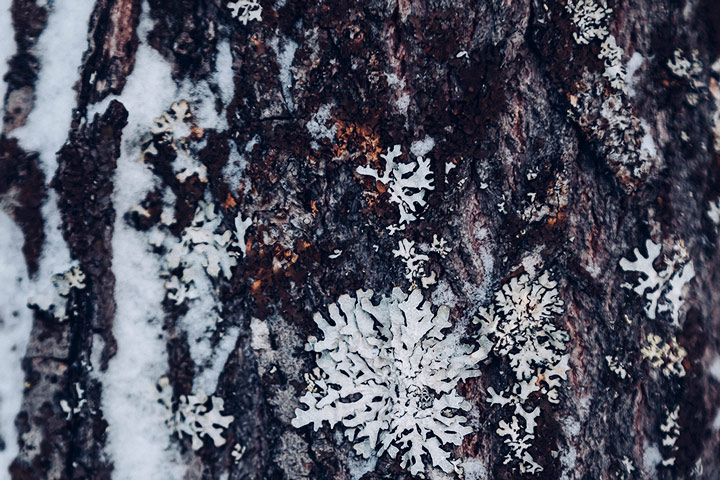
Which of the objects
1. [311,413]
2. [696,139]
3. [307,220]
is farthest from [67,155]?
[696,139]

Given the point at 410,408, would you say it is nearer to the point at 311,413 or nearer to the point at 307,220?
the point at 311,413

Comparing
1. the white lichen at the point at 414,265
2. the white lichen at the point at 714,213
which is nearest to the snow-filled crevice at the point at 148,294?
the white lichen at the point at 414,265

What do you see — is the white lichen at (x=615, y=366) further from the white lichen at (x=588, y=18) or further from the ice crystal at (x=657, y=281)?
the white lichen at (x=588, y=18)

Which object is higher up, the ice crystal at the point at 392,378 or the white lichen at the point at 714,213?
the white lichen at the point at 714,213

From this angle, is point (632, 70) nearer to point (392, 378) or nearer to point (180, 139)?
point (392, 378)

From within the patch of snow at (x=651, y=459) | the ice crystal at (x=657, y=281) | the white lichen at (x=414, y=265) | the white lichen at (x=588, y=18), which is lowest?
the patch of snow at (x=651, y=459)

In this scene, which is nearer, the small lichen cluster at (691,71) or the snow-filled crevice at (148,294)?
the snow-filled crevice at (148,294)
